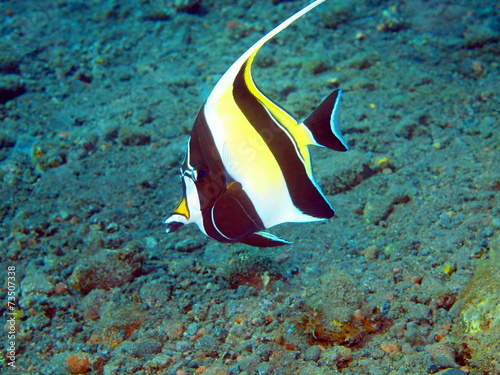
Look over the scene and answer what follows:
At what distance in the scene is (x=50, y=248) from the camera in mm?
3420

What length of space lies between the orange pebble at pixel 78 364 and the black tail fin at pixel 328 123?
1.83 m

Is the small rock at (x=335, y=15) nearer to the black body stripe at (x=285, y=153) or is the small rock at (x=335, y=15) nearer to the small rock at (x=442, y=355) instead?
the black body stripe at (x=285, y=153)

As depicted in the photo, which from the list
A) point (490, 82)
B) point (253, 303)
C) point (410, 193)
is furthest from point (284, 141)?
point (490, 82)

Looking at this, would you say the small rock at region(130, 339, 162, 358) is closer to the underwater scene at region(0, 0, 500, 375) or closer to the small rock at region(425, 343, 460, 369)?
the underwater scene at region(0, 0, 500, 375)

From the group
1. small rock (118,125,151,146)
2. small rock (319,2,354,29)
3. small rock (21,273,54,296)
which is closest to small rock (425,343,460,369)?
A: small rock (21,273,54,296)

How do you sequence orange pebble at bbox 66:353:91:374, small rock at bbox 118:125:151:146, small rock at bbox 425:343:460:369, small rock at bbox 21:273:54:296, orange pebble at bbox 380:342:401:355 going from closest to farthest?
small rock at bbox 425:343:460:369 → orange pebble at bbox 380:342:401:355 → orange pebble at bbox 66:353:91:374 → small rock at bbox 21:273:54:296 → small rock at bbox 118:125:151:146

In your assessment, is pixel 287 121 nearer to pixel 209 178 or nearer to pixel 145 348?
pixel 209 178

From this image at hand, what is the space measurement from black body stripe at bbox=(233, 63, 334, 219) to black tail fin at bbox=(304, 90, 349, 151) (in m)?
0.12

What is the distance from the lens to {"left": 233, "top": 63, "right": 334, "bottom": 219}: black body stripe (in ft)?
5.65

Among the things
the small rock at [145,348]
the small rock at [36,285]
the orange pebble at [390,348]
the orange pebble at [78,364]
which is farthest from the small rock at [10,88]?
the orange pebble at [390,348]

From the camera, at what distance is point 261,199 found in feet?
5.65

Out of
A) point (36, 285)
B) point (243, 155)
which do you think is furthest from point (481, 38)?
point (36, 285)

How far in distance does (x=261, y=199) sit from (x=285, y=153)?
225 millimetres

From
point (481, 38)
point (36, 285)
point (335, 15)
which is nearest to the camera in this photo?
point (36, 285)
